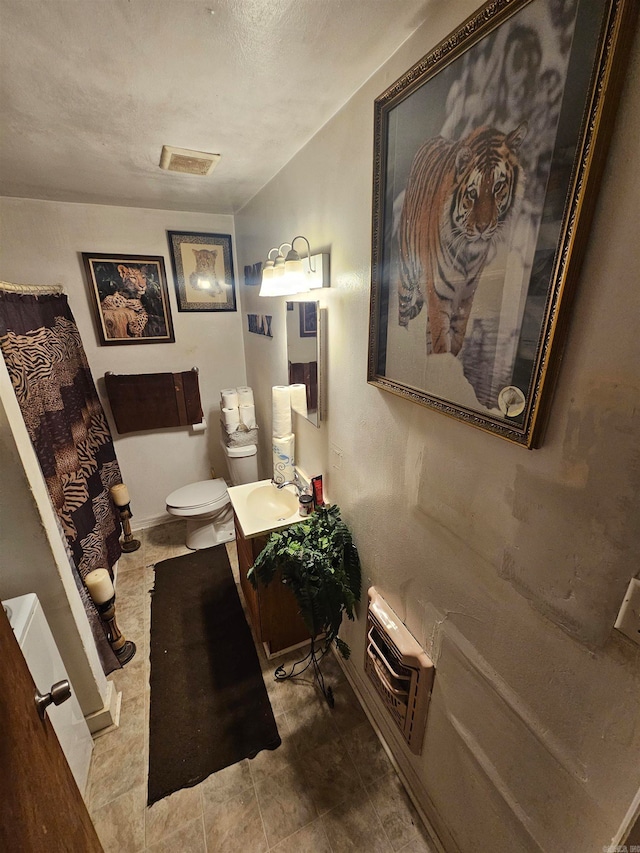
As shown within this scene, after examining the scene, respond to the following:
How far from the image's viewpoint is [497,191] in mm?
676

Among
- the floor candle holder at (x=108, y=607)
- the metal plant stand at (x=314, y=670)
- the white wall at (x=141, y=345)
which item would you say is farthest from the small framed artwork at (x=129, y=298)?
the metal plant stand at (x=314, y=670)

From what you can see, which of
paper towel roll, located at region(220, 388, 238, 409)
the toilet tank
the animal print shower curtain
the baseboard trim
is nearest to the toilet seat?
the toilet tank

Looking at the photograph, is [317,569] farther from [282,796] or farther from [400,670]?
[282,796]

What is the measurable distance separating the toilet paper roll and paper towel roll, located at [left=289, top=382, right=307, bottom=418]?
88 centimetres

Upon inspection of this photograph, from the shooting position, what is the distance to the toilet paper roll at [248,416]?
2.62 m

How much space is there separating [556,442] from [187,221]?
9.04ft

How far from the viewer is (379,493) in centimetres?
127

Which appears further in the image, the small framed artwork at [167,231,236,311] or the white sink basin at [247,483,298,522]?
the small framed artwork at [167,231,236,311]

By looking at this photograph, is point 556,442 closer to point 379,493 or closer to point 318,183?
point 379,493

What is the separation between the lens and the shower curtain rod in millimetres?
1656

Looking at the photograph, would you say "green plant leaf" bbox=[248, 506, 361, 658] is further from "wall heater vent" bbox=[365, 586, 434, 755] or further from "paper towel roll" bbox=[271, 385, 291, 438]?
"paper towel roll" bbox=[271, 385, 291, 438]

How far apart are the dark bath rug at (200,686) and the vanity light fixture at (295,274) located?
1.84 m

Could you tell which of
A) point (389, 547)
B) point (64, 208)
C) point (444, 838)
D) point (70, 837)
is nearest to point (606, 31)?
point (389, 547)

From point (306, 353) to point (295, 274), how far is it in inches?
15.0
